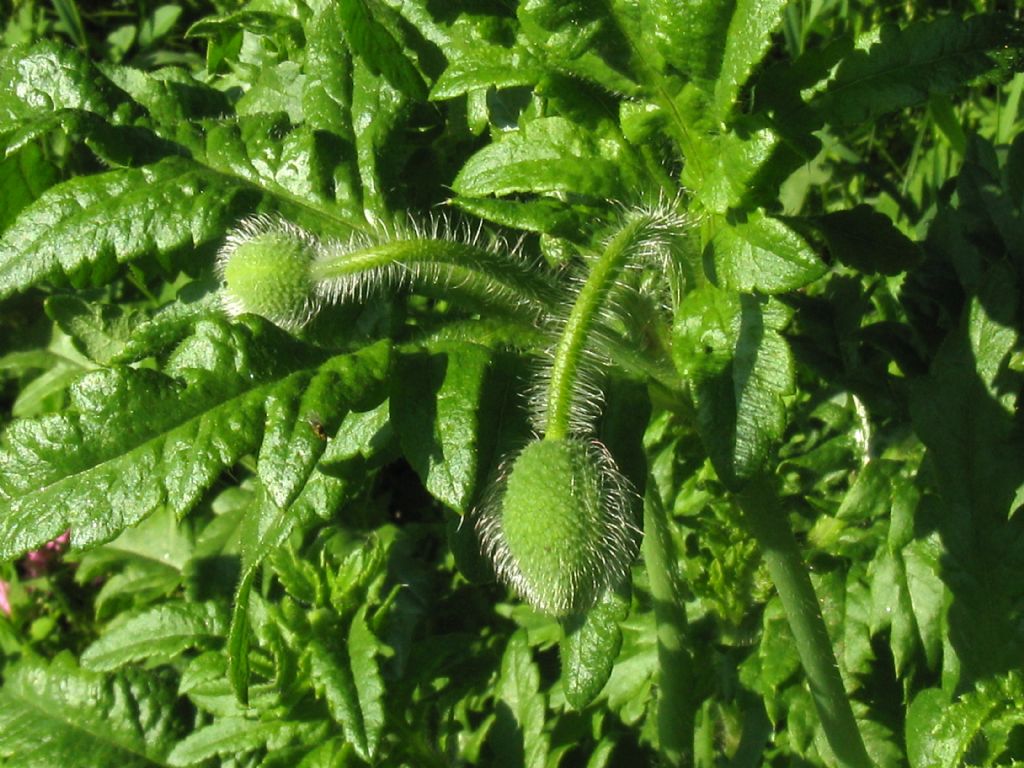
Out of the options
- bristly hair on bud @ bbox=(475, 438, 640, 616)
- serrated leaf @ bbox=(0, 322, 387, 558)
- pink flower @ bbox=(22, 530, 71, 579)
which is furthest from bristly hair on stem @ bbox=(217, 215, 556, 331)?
pink flower @ bbox=(22, 530, 71, 579)

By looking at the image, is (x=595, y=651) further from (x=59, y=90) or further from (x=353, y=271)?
(x=59, y=90)

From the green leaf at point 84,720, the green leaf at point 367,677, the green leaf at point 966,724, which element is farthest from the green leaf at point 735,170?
the green leaf at point 84,720

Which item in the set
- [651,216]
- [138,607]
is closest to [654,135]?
[651,216]

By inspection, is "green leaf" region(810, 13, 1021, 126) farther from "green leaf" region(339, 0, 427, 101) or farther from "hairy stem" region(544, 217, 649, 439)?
"green leaf" region(339, 0, 427, 101)

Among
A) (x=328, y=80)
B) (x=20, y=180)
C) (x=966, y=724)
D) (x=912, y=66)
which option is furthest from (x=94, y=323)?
(x=966, y=724)

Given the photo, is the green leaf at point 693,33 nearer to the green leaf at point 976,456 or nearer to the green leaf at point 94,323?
the green leaf at point 976,456
